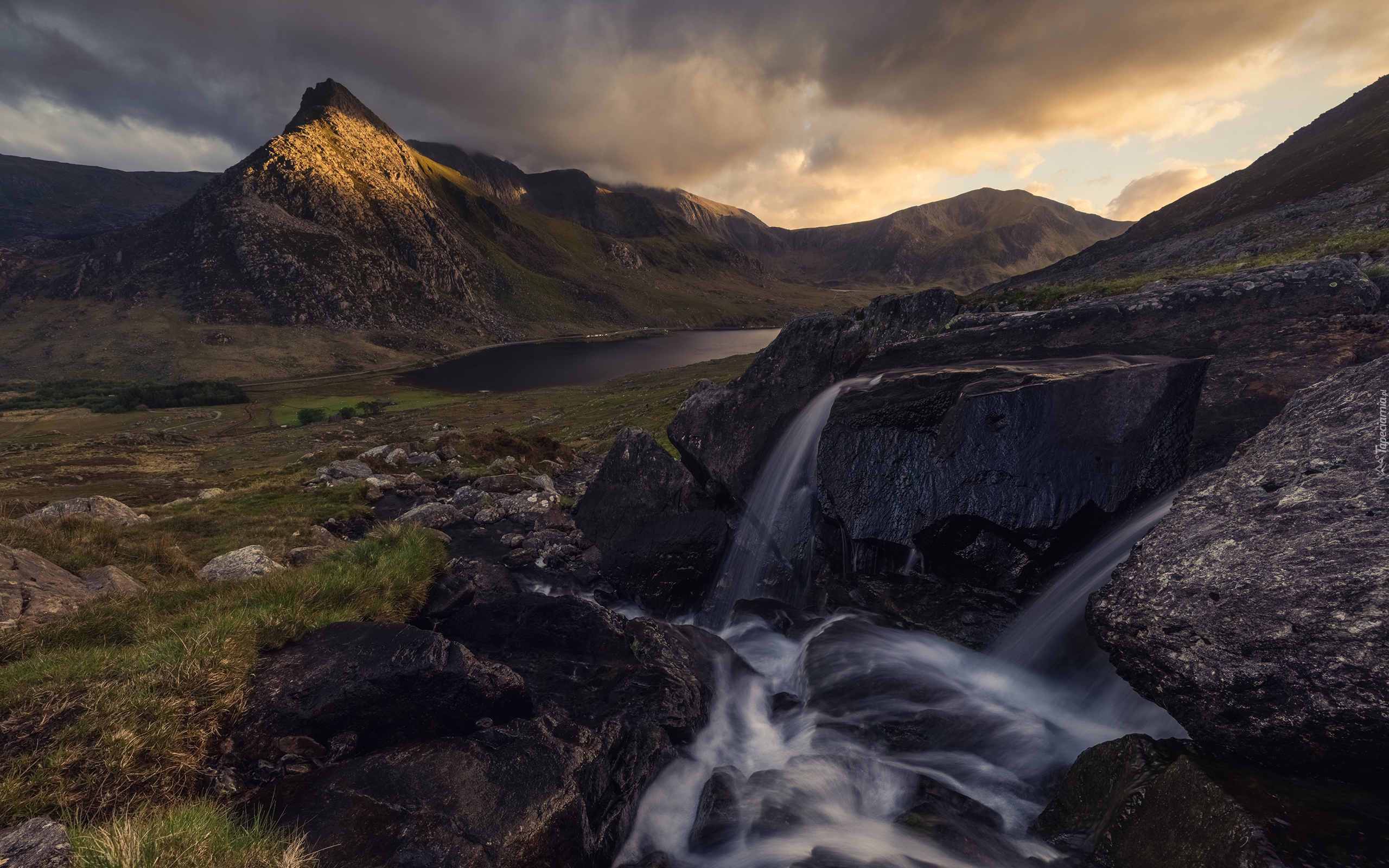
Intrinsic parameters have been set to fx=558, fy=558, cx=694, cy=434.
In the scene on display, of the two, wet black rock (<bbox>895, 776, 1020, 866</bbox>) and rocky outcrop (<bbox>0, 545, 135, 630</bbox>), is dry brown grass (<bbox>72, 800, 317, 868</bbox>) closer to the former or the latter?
rocky outcrop (<bbox>0, 545, 135, 630</bbox>)

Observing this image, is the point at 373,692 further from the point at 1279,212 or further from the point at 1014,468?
the point at 1279,212

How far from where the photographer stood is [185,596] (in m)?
10.7

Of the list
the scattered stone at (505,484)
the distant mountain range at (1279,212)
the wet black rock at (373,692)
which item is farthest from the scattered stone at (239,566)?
the distant mountain range at (1279,212)

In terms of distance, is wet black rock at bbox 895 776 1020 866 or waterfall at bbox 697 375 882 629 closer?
wet black rock at bbox 895 776 1020 866

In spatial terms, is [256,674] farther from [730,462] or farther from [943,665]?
[730,462]

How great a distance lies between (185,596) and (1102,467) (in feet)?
59.8

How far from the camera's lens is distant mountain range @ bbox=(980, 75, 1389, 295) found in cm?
5581

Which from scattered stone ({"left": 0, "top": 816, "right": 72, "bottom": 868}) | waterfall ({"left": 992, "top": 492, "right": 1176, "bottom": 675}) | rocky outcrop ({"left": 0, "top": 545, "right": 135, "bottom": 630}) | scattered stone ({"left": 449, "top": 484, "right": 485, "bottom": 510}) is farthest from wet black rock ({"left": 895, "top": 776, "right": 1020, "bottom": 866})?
scattered stone ({"left": 449, "top": 484, "right": 485, "bottom": 510})

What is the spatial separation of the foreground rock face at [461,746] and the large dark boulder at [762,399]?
9.05m

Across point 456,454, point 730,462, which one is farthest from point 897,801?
point 456,454

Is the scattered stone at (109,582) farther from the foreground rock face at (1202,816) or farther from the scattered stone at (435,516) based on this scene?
the foreground rock face at (1202,816)

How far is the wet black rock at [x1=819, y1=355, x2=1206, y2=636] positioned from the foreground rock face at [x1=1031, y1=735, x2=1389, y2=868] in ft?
16.5

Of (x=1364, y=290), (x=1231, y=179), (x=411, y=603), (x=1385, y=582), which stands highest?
(x=1231, y=179)

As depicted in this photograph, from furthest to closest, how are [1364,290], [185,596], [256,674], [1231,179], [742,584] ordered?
[1231,179] → [742,584] → [1364,290] → [185,596] → [256,674]
